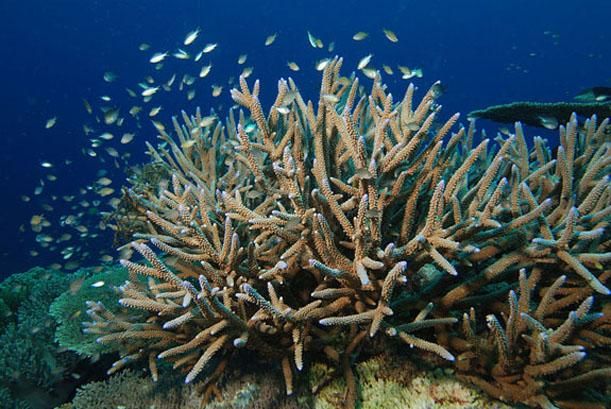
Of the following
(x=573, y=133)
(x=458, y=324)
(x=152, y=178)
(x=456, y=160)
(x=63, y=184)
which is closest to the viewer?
(x=458, y=324)

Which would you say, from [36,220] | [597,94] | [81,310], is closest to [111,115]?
[36,220]

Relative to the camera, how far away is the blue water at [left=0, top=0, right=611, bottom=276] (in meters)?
54.1

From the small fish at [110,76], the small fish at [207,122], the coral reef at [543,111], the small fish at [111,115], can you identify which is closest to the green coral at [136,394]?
the small fish at [207,122]

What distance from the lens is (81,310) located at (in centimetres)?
422

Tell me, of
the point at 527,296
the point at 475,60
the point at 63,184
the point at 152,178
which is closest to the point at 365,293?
the point at 527,296

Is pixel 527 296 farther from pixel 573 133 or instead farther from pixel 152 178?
pixel 152 178

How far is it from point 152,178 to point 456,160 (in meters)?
3.97

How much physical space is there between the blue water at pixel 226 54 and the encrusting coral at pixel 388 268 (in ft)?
101

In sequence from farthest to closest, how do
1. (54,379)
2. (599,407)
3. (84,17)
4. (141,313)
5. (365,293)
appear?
(84,17) < (54,379) < (141,313) < (365,293) < (599,407)

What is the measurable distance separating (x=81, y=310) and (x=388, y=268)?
356cm

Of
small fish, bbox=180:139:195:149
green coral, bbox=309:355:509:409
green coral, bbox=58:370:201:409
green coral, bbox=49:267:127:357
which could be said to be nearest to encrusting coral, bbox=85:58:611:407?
green coral, bbox=309:355:509:409

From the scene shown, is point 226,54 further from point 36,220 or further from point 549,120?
point 549,120

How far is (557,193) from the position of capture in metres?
3.23

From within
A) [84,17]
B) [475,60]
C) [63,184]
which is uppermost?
[84,17]
